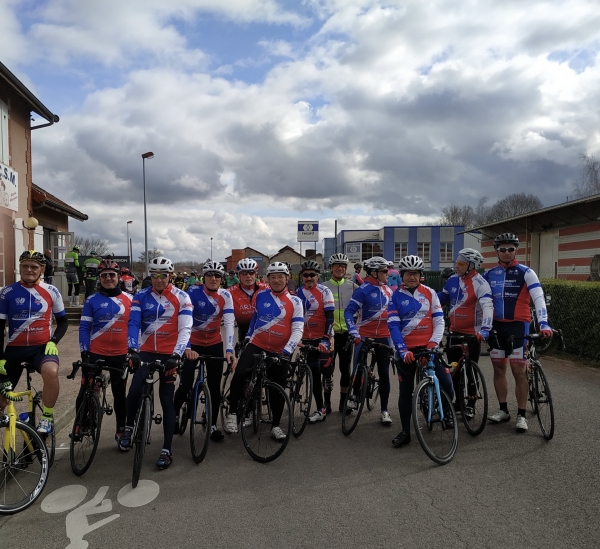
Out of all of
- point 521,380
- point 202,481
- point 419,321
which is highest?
point 419,321

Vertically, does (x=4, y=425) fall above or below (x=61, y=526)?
above

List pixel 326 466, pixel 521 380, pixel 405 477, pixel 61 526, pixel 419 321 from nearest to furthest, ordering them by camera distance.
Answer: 1. pixel 61 526
2. pixel 405 477
3. pixel 326 466
4. pixel 419 321
5. pixel 521 380

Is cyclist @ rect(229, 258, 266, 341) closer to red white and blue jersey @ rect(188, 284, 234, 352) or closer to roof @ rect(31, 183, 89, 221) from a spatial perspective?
red white and blue jersey @ rect(188, 284, 234, 352)

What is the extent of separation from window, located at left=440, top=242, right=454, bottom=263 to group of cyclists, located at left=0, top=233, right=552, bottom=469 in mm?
49515

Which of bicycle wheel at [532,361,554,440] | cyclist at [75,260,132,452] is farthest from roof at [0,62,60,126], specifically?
bicycle wheel at [532,361,554,440]

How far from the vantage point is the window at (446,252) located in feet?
177

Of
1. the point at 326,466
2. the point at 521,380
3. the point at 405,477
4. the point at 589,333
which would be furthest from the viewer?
the point at 589,333

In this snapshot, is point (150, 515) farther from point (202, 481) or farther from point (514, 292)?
point (514, 292)

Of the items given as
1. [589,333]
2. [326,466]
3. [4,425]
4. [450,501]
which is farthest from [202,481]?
[589,333]

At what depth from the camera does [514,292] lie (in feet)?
19.8

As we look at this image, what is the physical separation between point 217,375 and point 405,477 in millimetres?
2459

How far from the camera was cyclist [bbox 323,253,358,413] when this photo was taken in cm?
695

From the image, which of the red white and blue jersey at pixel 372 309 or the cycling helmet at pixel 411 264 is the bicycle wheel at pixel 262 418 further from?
the cycling helmet at pixel 411 264

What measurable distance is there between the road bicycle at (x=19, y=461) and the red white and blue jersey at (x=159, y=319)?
1.23 m
